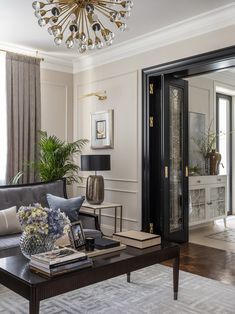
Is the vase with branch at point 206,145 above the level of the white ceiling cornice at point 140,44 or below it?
below

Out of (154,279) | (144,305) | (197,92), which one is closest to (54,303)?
(144,305)

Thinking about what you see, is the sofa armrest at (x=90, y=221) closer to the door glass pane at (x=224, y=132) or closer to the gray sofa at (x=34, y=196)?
the gray sofa at (x=34, y=196)

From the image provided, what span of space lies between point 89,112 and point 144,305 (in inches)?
135

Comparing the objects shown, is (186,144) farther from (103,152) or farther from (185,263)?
(185,263)

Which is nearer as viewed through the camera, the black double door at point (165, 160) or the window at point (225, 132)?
the black double door at point (165, 160)

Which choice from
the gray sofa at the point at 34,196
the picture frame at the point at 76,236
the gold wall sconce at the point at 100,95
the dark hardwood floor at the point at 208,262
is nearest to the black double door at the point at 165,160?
the dark hardwood floor at the point at 208,262

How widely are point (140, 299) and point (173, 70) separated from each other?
2.71 m

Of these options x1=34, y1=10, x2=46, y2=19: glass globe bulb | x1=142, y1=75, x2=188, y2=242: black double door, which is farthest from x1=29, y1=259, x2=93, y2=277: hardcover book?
x1=142, y1=75, x2=188, y2=242: black double door

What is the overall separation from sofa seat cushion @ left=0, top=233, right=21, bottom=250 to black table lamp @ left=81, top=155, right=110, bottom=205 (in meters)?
1.42

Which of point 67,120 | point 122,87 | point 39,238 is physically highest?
point 122,87

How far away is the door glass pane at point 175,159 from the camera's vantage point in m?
4.61

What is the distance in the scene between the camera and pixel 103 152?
522cm

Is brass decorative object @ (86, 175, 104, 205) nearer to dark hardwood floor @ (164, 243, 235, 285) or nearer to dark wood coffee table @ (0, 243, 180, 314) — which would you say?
dark hardwood floor @ (164, 243, 235, 285)

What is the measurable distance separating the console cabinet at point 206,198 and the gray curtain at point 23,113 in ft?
7.91
